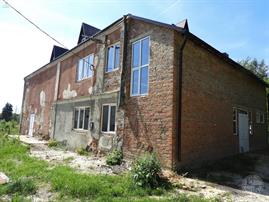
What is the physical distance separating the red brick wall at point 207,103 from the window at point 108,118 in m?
3.97

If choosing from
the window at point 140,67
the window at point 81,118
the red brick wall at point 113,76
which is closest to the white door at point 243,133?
the window at point 140,67

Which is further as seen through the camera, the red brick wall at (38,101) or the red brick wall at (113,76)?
the red brick wall at (38,101)

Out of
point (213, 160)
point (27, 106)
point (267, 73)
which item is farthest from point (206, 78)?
point (267, 73)

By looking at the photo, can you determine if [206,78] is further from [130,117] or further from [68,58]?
[68,58]

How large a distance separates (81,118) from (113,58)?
15.1 ft

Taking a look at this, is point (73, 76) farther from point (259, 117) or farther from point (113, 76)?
point (259, 117)

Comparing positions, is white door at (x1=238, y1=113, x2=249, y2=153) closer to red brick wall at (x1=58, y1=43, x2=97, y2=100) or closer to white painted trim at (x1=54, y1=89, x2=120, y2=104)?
white painted trim at (x1=54, y1=89, x2=120, y2=104)

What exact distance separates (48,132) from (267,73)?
28793 millimetres

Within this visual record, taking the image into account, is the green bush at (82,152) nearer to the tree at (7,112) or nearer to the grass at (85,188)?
the grass at (85,188)

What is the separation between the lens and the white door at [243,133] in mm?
13844

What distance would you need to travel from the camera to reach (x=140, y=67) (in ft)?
34.7

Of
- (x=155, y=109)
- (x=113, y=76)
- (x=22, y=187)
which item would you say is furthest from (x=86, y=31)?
(x=22, y=187)

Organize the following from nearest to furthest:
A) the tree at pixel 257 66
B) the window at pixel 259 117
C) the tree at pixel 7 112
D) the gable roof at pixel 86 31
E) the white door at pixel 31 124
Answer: the window at pixel 259 117 → the gable roof at pixel 86 31 → the white door at pixel 31 124 → the tree at pixel 257 66 → the tree at pixel 7 112

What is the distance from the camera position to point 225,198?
605 centimetres
